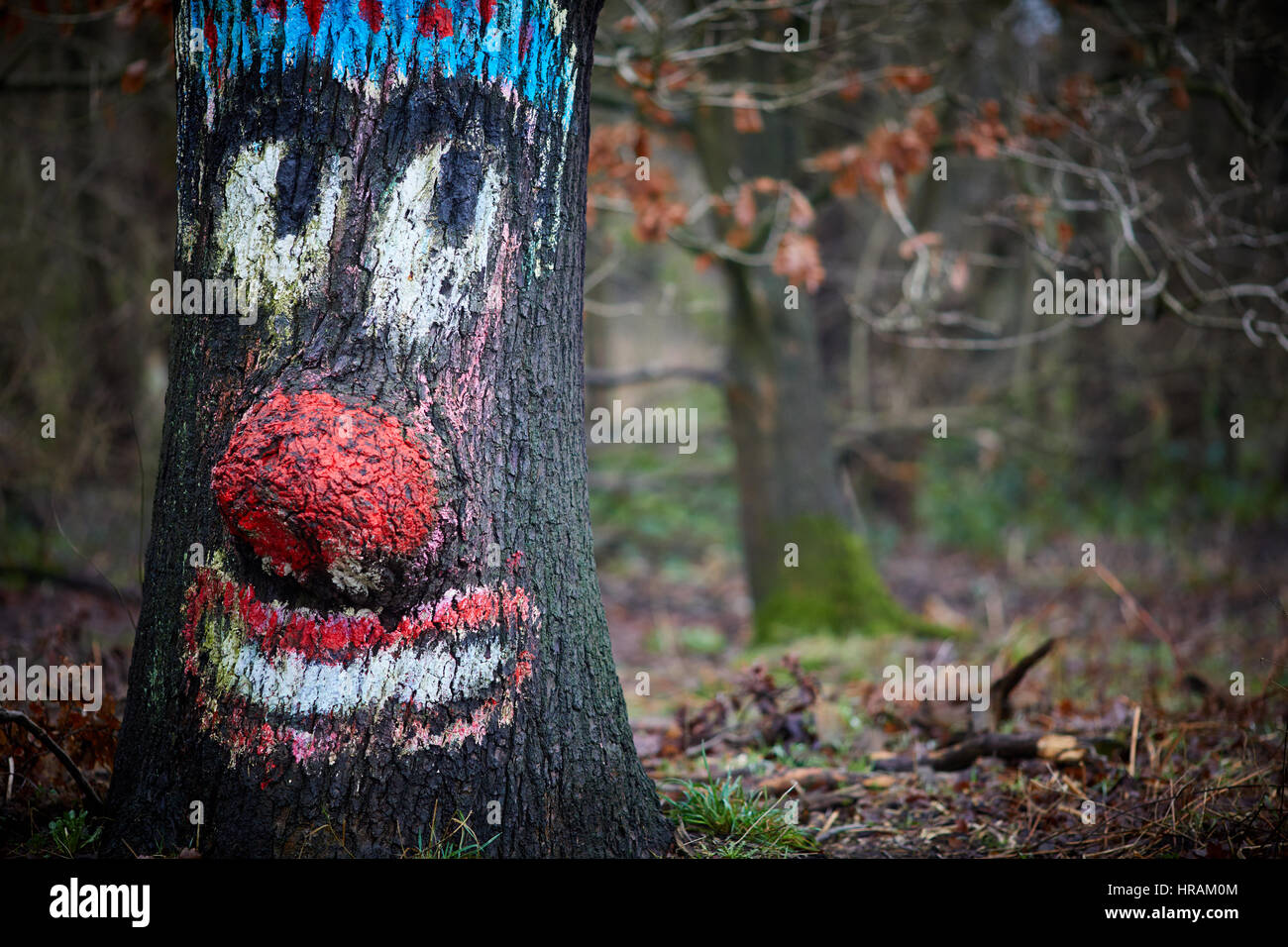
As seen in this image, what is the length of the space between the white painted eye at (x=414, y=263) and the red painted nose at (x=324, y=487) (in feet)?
0.84

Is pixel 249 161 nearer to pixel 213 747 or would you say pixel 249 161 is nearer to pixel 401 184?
pixel 401 184

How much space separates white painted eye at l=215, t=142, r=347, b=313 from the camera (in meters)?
2.43

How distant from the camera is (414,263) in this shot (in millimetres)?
2453

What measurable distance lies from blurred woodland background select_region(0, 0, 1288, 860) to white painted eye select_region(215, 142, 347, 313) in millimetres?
1427

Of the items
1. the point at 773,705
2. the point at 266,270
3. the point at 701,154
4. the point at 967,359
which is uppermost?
the point at 701,154

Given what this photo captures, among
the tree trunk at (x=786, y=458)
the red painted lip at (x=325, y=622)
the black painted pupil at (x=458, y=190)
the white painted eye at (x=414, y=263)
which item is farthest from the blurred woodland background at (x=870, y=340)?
the black painted pupil at (x=458, y=190)

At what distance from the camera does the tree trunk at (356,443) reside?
7.89ft

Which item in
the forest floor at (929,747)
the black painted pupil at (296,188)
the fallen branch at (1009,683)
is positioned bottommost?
the forest floor at (929,747)

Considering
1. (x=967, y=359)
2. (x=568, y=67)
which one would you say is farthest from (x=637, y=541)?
(x=568, y=67)

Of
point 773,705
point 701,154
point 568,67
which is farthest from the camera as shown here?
point 701,154

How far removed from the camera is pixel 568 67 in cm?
269

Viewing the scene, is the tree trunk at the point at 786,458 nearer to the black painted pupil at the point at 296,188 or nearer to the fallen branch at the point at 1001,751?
the fallen branch at the point at 1001,751

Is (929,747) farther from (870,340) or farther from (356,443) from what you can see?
(870,340)

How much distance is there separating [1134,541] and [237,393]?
10094 mm
